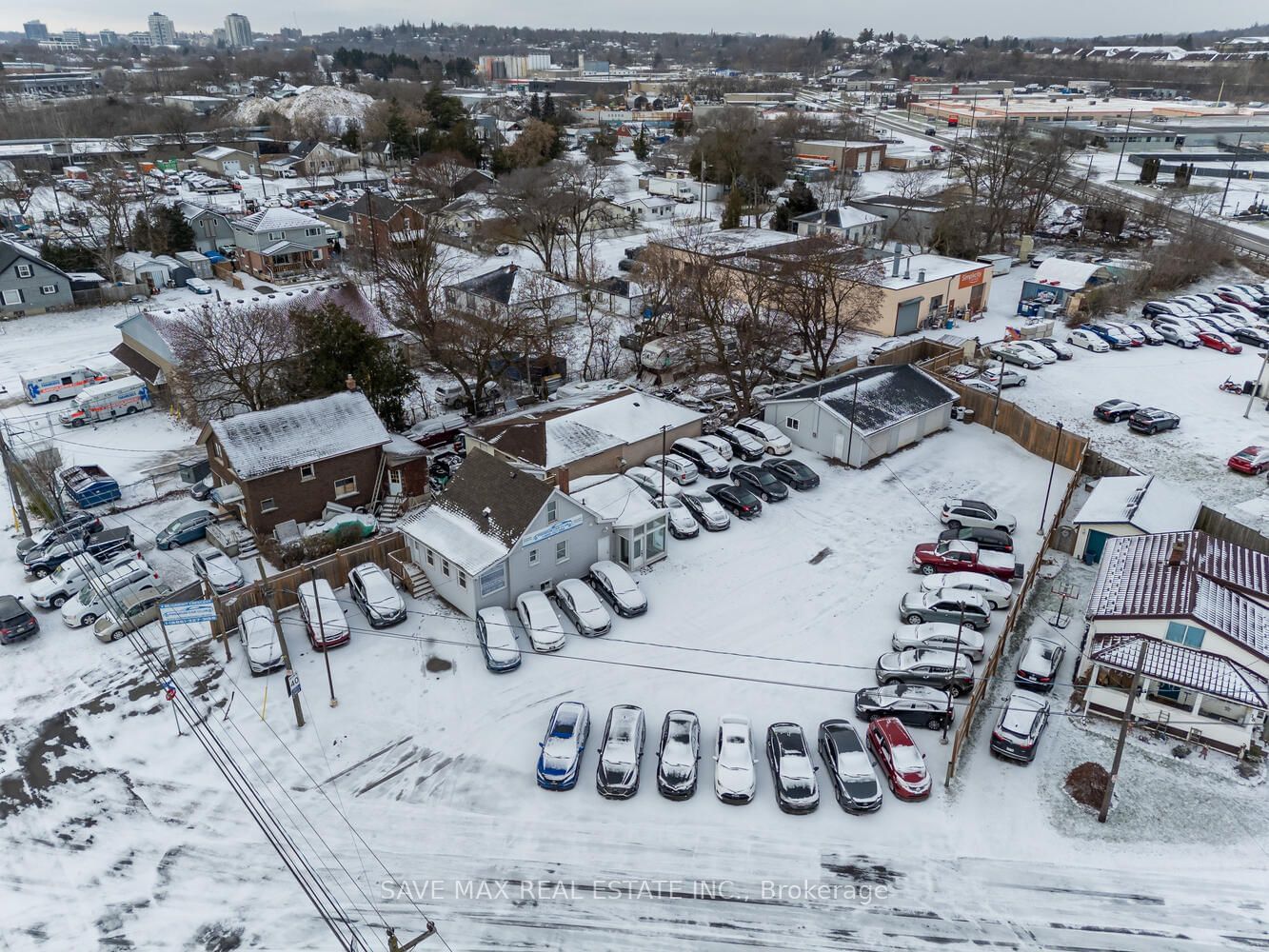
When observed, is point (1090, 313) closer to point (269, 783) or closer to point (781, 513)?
point (781, 513)

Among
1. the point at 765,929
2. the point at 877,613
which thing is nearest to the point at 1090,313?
the point at 877,613

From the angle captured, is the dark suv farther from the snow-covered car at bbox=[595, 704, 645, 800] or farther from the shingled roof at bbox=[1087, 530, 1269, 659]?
the shingled roof at bbox=[1087, 530, 1269, 659]

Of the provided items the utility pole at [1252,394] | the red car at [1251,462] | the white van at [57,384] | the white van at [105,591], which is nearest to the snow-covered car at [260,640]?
the white van at [105,591]

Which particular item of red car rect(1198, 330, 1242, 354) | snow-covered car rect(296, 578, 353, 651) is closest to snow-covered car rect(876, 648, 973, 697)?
snow-covered car rect(296, 578, 353, 651)

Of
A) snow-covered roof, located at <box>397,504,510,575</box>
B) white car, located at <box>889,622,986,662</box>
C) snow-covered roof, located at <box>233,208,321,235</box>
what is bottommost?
white car, located at <box>889,622,986,662</box>

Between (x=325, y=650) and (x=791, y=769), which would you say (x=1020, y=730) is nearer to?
(x=791, y=769)

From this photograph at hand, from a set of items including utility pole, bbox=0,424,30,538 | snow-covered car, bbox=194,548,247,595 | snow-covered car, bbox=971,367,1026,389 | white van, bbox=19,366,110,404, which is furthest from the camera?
white van, bbox=19,366,110,404
